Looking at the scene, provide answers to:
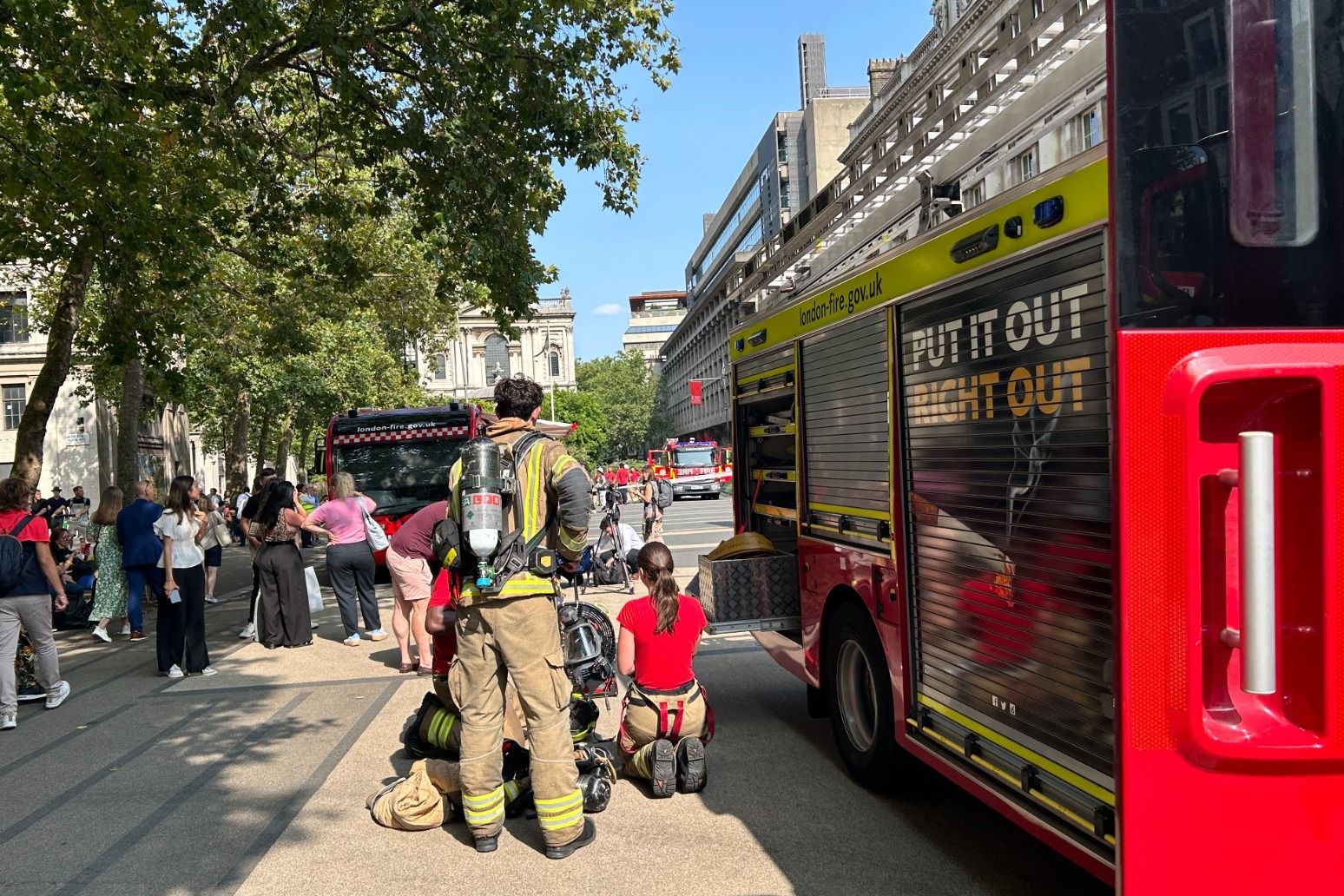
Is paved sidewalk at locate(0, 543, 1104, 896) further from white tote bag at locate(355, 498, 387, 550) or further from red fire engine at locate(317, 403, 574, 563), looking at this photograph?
red fire engine at locate(317, 403, 574, 563)

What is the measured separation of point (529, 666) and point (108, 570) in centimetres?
875

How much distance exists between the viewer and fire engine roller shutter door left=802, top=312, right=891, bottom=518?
4.88 m

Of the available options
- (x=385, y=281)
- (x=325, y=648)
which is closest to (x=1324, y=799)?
(x=325, y=648)

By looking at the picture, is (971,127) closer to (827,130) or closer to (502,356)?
(827,130)

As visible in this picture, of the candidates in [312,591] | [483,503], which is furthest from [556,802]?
[312,591]

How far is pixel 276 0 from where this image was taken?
36.2ft

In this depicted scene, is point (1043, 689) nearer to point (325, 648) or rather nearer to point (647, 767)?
point (647, 767)

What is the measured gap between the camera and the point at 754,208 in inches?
2766

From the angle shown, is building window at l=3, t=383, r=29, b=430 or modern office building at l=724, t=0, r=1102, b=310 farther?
building window at l=3, t=383, r=29, b=430

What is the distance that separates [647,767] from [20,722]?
5.20 m

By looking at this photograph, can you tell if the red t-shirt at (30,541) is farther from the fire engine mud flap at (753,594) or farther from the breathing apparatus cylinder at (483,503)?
the fire engine mud flap at (753,594)

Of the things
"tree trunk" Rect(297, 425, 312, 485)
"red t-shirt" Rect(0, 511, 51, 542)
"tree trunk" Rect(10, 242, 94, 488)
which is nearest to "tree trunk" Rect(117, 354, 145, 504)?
"tree trunk" Rect(10, 242, 94, 488)

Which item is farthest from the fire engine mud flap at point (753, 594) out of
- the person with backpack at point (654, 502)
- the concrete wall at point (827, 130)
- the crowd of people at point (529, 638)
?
the concrete wall at point (827, 130)

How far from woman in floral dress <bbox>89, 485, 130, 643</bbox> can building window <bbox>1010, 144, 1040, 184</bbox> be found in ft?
32.7
